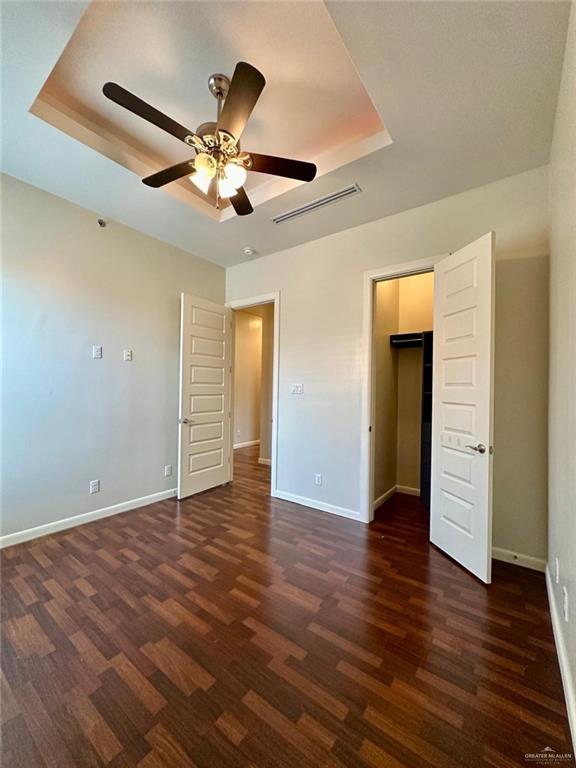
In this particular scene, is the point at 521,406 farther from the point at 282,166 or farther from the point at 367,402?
the point at 282,166

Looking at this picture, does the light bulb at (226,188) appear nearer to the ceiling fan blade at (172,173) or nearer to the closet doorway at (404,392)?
the ceiling fan blade at (172,173)

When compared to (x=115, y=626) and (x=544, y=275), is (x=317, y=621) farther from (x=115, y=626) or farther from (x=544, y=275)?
(x=544, y=275)

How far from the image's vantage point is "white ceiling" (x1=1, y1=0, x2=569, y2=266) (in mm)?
1365

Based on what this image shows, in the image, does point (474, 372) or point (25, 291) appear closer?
point (474, 372)

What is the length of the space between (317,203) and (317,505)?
3022 millimetres

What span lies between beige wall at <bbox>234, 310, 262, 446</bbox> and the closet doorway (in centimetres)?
348

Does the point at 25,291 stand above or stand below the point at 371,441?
above

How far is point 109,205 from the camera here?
2.88 m

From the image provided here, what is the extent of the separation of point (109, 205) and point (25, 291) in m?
1.09

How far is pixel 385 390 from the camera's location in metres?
3.72

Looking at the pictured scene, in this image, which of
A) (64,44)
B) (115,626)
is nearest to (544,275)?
(64,44)

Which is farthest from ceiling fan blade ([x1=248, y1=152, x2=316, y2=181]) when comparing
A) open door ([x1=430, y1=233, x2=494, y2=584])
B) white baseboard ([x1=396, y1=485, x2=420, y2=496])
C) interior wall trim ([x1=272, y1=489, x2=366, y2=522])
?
white baseboard ([x1=396, y1=485, x2=420, y2=496])

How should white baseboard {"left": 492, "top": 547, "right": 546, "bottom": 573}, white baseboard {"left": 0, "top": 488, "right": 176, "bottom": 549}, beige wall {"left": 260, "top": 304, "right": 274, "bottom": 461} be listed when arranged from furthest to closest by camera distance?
1. beige wall {"left": 260, "top": 304, "right": 274, "bottom": 461}
2. white baseboard {"left": 0, "top": 488, "right": 176, "bottom": 549}
3. white baseboard {"left": 492, "top": 547, "right": 546, "bottom": 573}
